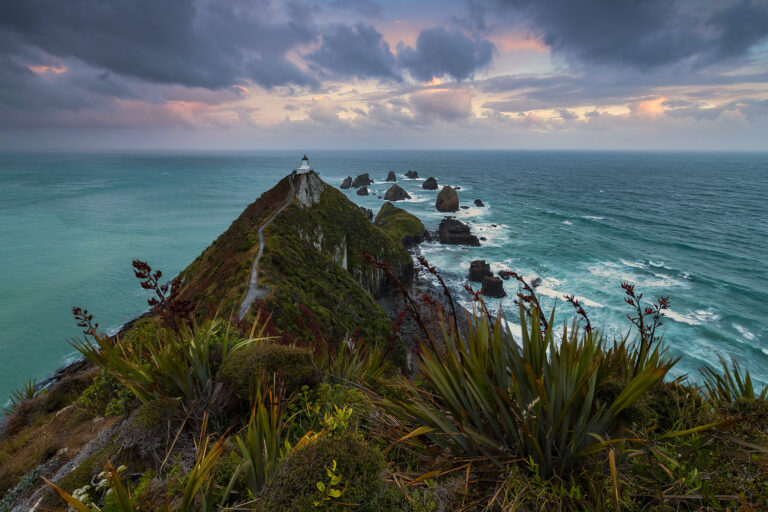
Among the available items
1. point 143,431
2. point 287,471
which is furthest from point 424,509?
point 143,431

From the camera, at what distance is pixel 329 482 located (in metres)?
2.03

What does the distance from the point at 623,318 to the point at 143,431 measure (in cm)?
3063

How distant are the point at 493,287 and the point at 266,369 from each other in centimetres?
2879

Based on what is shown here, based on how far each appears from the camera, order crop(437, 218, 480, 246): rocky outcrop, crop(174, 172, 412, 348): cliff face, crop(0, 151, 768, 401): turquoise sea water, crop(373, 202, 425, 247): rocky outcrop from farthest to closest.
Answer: crop(437, 218, 480, 246): rocky outcrop → crop(373, 202, 425, 247): rocky outcrop → crop(0, 151, 768, 401): turquoise sea water → crop(174, 172, 412, 348): cliff face

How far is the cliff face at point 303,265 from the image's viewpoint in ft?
52.5

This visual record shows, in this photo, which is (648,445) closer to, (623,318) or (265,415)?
(265,415)

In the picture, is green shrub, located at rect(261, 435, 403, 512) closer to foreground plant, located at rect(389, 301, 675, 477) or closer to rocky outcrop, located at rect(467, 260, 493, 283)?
foreground plant, located at rect(389, 301, 675, 477)

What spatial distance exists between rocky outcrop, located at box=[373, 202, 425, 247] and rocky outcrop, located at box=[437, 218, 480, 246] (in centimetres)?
319

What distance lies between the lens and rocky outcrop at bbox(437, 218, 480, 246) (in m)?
46.5

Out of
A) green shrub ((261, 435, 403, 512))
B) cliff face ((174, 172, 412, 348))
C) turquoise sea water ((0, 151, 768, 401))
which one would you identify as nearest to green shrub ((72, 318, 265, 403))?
green shrub ((261, 435, 403, 512))

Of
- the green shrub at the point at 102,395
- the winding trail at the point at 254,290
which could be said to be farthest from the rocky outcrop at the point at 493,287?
the green shrub at the point at 102,395

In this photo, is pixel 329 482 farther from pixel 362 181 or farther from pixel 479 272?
pixel 362 181

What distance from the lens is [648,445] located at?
2229mm

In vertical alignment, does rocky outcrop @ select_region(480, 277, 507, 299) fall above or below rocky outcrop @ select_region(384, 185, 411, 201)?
below
